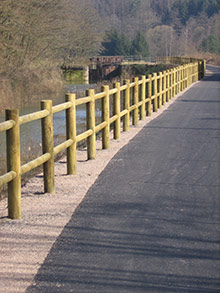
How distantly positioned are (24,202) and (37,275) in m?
2.45

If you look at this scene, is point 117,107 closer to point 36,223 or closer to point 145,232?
point 36,223

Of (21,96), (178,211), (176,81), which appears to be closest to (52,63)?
(21,96)

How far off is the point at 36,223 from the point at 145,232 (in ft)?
3.93

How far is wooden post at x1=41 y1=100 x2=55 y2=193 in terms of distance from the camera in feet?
23.7

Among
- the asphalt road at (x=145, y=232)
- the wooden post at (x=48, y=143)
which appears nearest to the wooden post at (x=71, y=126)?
the asphalt road at (x=145, y=232)

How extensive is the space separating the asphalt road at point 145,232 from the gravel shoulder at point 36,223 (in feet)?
0.39

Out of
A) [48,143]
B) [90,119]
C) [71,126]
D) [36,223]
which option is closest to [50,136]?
[48,143]

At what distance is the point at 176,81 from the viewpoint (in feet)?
83.7

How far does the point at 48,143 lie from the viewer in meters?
7.30

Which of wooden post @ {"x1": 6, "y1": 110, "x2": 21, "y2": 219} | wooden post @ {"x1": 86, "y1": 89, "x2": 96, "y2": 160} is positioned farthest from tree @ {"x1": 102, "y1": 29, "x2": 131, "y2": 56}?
wooden post @ {"x1": 6, "y1": 110, "x2": 21, "y2": 219}

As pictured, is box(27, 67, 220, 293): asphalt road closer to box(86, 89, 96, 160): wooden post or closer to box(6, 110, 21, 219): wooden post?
box(86, 89, 96, 160): wooden post

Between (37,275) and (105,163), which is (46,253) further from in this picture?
(105,163)

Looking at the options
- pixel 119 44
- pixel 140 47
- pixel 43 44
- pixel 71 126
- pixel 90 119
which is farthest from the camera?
pixel 119 44

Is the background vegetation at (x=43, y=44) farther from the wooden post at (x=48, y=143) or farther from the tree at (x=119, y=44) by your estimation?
the wooden post at (x=48, y=143)
